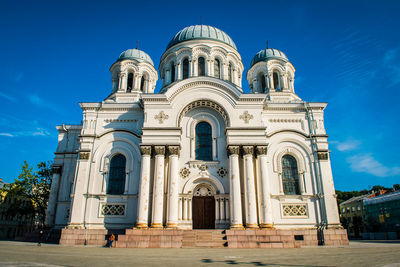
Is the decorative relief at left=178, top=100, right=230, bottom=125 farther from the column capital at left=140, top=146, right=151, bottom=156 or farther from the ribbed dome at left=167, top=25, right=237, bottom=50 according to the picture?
the ribbed dome at left=167, top=25, right=237, bottom=50

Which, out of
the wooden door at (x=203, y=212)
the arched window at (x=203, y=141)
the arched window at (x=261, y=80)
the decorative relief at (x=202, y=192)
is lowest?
the wooden door at (x=203, y=212)

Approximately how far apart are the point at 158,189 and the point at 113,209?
353cm

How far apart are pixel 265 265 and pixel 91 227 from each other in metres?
13.3

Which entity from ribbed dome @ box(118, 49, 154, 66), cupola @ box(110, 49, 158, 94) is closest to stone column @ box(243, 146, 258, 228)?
cupola @ box(110, 49, 158, 94)

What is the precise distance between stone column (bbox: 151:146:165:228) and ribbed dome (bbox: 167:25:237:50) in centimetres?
1162

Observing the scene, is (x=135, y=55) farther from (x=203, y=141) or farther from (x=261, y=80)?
(x=261, y=80)

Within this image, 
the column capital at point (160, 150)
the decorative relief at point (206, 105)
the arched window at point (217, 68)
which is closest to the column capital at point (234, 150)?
the decorative relief at point (206, 105)

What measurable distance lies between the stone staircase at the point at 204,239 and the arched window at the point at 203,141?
5317 millimetres

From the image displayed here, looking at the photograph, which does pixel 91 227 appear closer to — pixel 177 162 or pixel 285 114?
pixel 177 162

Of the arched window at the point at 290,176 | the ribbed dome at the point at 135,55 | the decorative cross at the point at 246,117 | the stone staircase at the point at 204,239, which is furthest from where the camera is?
the ribbed dome at the point at 135,55

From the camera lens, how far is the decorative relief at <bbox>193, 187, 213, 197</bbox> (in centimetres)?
1850

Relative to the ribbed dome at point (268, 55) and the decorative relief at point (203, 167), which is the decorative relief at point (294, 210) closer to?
the decorative relief at point (203, 167)

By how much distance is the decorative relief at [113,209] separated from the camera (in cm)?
1795

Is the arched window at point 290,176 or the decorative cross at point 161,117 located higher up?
the decorative cross at point 161,117
